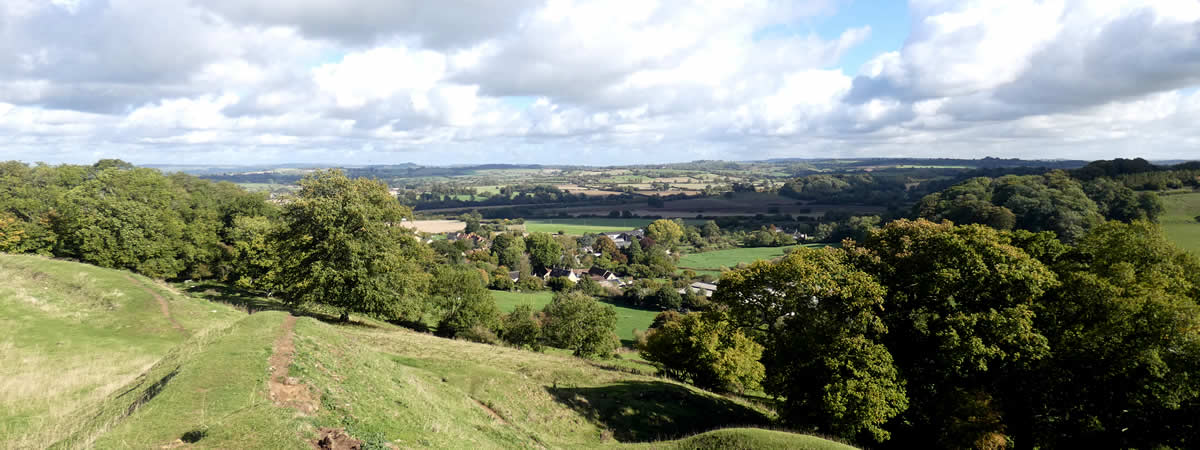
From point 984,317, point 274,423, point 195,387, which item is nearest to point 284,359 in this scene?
point 195,387

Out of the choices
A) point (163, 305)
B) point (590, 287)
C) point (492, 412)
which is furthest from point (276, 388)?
point (590, 287)

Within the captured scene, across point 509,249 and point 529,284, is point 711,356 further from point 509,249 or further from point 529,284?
point 509,249

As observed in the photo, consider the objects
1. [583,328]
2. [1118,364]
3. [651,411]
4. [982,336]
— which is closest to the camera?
[1118,364]

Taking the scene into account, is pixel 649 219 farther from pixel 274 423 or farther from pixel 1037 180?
pixel 274 423

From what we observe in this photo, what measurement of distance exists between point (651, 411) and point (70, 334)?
90.7 feet

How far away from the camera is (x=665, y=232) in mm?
142375

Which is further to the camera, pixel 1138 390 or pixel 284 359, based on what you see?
pixel 1138 390

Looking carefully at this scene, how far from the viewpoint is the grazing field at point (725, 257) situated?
11050 centimetres

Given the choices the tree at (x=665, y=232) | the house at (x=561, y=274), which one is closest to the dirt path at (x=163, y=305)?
the house at (x=561, y=274)

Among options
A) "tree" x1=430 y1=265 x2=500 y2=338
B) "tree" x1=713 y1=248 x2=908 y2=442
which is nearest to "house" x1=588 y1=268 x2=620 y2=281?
"tree" x1=430 y1=265 x2=500 y2=338

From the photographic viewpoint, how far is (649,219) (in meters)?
173

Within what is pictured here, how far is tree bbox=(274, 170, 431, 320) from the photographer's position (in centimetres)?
3170

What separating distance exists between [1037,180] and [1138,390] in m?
102

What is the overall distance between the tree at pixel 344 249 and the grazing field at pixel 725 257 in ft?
274
